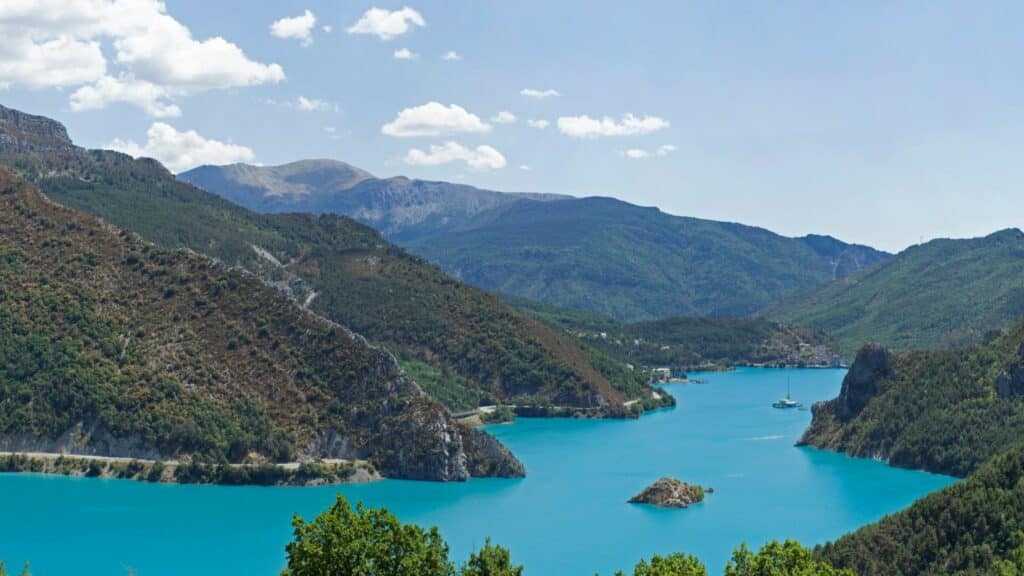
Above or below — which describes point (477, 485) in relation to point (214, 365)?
below

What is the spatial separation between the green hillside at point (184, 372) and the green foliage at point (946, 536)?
45.0 m

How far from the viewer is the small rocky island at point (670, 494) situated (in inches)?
4087

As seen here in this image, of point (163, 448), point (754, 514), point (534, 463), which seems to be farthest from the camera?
point (534, 463)

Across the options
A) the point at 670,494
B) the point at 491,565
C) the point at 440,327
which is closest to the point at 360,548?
the point at 491,565

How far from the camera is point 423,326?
18050 centimetres

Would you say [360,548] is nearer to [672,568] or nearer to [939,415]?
[672,568]

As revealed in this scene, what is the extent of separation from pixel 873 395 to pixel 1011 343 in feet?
45.9

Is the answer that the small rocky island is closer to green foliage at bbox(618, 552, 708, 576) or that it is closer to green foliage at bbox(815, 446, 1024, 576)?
green foliage at bbox(815, 446, 1024, 576)

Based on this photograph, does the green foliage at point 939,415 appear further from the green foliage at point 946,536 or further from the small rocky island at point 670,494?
the green foliage at point 946,536

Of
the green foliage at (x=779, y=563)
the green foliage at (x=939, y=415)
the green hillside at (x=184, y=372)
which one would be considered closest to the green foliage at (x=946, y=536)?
the green foliage at (x=779, y=563)

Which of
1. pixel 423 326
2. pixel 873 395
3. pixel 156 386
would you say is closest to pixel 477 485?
pixel 156 386

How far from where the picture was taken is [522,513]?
98.8 m

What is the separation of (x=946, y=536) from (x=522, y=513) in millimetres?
35358

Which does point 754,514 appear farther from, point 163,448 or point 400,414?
point 163,448
